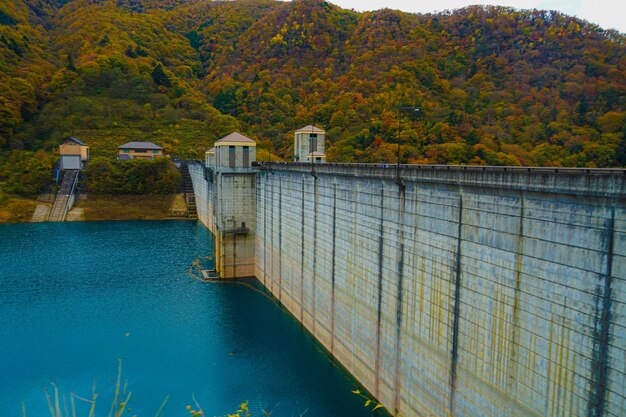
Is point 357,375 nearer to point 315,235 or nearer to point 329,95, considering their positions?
point 315,235

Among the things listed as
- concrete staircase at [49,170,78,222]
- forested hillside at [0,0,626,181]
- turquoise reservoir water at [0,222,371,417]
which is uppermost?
forested hillside at [0,0,626,181]

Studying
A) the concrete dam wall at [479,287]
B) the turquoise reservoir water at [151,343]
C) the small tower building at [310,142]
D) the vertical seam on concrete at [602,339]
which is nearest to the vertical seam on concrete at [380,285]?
the concrete dam wall at [479,287]

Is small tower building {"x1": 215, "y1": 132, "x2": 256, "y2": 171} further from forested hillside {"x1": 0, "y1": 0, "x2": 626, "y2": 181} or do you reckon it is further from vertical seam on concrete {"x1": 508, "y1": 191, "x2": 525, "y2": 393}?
vertical seam on concrete {"x1": 508, "y1": 191, "x2": 525, "y2": 393}

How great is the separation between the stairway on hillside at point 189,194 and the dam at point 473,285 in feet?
193

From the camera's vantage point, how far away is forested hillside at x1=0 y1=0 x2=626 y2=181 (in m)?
70.0

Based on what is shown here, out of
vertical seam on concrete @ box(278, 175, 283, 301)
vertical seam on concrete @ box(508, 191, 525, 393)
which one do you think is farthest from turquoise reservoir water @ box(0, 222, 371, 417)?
vertical seam on concrete @ box(508, 191, 525, 393)

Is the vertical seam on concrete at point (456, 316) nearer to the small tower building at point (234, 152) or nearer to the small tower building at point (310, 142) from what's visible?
the small tower building at point (234, 152)

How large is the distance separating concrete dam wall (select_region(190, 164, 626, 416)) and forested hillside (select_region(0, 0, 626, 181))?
140ft

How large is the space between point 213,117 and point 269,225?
83.4m

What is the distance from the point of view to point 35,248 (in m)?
57.5

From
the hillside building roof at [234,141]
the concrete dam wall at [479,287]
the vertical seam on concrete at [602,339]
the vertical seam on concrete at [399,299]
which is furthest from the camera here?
the hillside building roof at [234,141]

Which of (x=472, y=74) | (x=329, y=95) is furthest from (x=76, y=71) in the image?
(x=472, y=74)

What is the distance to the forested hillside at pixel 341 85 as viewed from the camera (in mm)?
70000

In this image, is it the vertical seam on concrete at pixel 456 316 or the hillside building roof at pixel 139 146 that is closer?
the vertical seam on concrete at pixel 456 316
